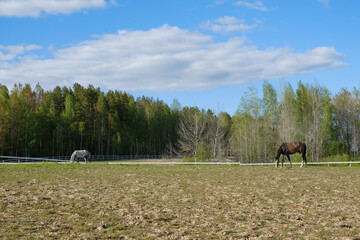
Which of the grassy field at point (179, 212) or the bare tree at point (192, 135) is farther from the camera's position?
the bare tree at point (192, 135)

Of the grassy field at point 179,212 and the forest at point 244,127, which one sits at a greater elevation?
the forest at point 244,127

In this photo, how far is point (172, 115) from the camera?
302 ft

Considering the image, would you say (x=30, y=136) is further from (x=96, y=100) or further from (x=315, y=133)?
(x=315, y=133)

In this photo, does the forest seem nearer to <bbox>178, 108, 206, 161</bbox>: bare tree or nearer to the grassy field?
<bbox>178, 108, 206, 161</bbox>: bare tree

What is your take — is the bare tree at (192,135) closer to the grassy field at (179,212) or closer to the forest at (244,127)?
the forest at (244,127)

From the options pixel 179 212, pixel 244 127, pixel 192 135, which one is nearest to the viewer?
pixel 179 212

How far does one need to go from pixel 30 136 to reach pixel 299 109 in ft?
134

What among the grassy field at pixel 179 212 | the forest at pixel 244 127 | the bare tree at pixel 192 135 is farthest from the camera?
the forest at pixel 244 127

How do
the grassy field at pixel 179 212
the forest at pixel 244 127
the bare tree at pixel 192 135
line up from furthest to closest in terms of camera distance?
1. the forest at pixel 244 127
2. the bare tree at pixel 192 135
3. the grassy field at pixel 179 212

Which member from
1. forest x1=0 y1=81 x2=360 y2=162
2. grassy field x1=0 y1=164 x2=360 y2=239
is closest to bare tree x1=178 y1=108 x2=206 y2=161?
forest x1=0 y1=81 x2=360 y2=162

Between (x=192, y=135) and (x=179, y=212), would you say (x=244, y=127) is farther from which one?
(x=179, y=212)

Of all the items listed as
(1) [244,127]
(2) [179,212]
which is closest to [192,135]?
(1) [244,127]

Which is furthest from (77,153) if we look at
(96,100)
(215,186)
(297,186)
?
(96,100)

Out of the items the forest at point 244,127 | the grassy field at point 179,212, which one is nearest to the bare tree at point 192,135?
the forest at point 244,127
